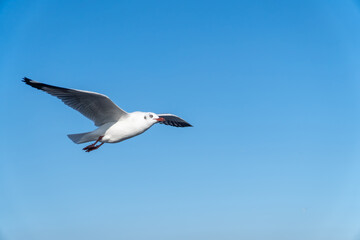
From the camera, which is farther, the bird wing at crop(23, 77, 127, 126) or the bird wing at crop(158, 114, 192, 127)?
the bird wing at crop(158, 114, 192, 127)

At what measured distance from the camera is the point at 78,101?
10555 millimetres

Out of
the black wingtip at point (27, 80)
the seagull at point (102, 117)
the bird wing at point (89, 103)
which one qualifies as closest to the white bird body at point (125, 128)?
the seagull at point (102, 117)

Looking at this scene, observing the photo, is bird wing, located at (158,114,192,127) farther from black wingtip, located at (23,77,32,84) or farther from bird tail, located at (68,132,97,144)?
black wingtip, located at (23,77,32,84)

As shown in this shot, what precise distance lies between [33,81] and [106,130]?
2232 mm

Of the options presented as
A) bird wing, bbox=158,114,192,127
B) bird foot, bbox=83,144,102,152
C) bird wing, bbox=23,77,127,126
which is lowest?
bird foot, bbox=83,144,102,152

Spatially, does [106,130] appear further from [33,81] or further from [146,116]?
[33,81]

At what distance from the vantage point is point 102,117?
10828mm

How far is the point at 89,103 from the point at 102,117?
556mm

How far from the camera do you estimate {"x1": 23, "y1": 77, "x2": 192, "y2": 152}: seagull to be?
10.2m

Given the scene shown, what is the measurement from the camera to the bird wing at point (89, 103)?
1007 cm

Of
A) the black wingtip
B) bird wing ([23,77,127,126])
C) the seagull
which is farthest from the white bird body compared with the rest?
the black wingtip

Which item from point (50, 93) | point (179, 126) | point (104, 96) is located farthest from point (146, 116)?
point (179, 126)

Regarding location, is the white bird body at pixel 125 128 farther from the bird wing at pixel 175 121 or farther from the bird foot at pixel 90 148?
the bird wing at pixel 175 121

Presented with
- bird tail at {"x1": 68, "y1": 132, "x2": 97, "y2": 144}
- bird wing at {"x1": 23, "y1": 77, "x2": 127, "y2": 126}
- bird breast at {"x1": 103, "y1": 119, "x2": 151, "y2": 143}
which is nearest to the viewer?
bird wing at {"x1": 23, "y1": 77, "x2": 127, "y2": 126}
